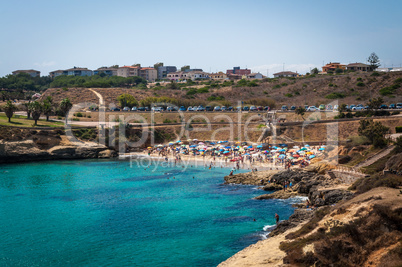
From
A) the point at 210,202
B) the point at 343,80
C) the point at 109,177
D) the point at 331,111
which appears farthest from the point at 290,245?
the point at 343,80

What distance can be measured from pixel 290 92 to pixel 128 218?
87402 mm

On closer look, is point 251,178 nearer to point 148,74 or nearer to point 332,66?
point 332,66

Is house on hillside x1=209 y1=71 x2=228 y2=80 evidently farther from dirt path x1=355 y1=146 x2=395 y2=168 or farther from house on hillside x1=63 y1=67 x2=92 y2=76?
dirt path x1=355 y1=146 x2=395 y2=168

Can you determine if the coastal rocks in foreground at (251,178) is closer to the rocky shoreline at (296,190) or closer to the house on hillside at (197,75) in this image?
the rocky shoreline at (296,190)

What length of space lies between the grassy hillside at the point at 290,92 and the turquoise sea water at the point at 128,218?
53.7m

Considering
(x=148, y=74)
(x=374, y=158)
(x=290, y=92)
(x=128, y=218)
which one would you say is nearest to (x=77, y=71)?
(x=148, y=74)

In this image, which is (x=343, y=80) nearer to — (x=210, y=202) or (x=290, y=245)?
(x=210, y=202)

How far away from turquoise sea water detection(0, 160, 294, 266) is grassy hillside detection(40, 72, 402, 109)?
176ft

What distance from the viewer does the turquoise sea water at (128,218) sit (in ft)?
90.5

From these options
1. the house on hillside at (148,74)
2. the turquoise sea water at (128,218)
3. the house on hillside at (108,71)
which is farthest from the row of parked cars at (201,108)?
the house on hillside at (108,71)

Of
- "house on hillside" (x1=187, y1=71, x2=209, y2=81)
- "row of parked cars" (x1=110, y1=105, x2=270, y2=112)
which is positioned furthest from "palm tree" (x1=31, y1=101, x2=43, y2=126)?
"house on hillside" (x1=187, y1=71, x2=209, y2=81)

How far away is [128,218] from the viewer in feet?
118

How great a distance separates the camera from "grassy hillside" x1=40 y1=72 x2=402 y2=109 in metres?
100

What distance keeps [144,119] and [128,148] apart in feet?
40.9
